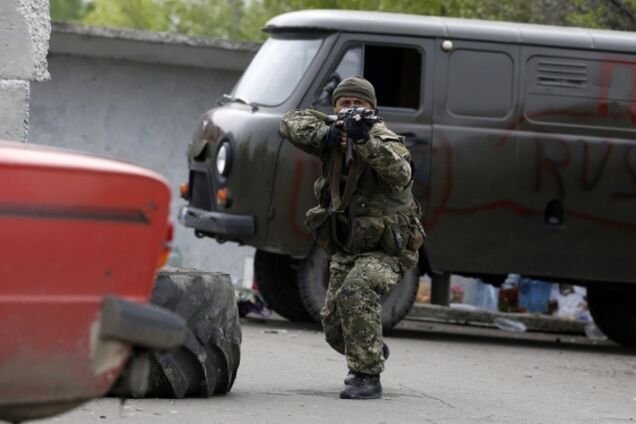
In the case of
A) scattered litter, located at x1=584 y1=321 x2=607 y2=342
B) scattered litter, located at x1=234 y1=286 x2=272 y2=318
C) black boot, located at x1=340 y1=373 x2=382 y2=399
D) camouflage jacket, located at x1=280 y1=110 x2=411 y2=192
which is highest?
camouflage jacket, located at x1=280 y1=110 x2=411 y2=192

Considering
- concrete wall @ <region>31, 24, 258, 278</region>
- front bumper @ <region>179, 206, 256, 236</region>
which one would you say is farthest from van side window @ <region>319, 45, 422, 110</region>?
concrete wall @ <region>31, 24, 258, 278</region>

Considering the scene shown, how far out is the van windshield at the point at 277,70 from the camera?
1282 cm

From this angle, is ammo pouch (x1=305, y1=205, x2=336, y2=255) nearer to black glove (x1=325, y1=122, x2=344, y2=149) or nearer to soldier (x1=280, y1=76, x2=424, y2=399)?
soldier (x1=280, y1=76, x2=424, y2=399)

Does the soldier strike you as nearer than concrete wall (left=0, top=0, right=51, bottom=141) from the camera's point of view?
Yes

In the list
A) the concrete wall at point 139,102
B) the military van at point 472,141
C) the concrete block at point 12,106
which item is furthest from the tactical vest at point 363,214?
the concrete wall at point 139,102

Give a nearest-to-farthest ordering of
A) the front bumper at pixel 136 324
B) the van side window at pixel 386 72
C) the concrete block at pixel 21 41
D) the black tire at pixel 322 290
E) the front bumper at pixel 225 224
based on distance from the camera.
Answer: the front bumper at pixel 136 324 < the concrete block at pixel 21 41 < the front bumper at pixel 225 224 < the black tire at pixel 322 290 < the van side window at pixel 386 72

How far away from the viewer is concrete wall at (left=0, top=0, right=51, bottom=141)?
30.9ft

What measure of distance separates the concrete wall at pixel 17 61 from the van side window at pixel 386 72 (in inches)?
142

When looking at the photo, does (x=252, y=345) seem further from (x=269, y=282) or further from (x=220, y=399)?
(x=220, y=399)

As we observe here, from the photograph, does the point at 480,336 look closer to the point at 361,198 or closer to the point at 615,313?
the point at 615,313

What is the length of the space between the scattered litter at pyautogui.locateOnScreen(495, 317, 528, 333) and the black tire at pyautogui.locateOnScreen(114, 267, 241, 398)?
25.3ft

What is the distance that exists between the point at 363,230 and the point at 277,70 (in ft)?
15.1

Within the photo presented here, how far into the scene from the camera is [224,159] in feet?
41.3

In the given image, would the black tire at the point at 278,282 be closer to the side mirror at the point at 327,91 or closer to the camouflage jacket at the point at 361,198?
the side mirror at the point at 327,91
